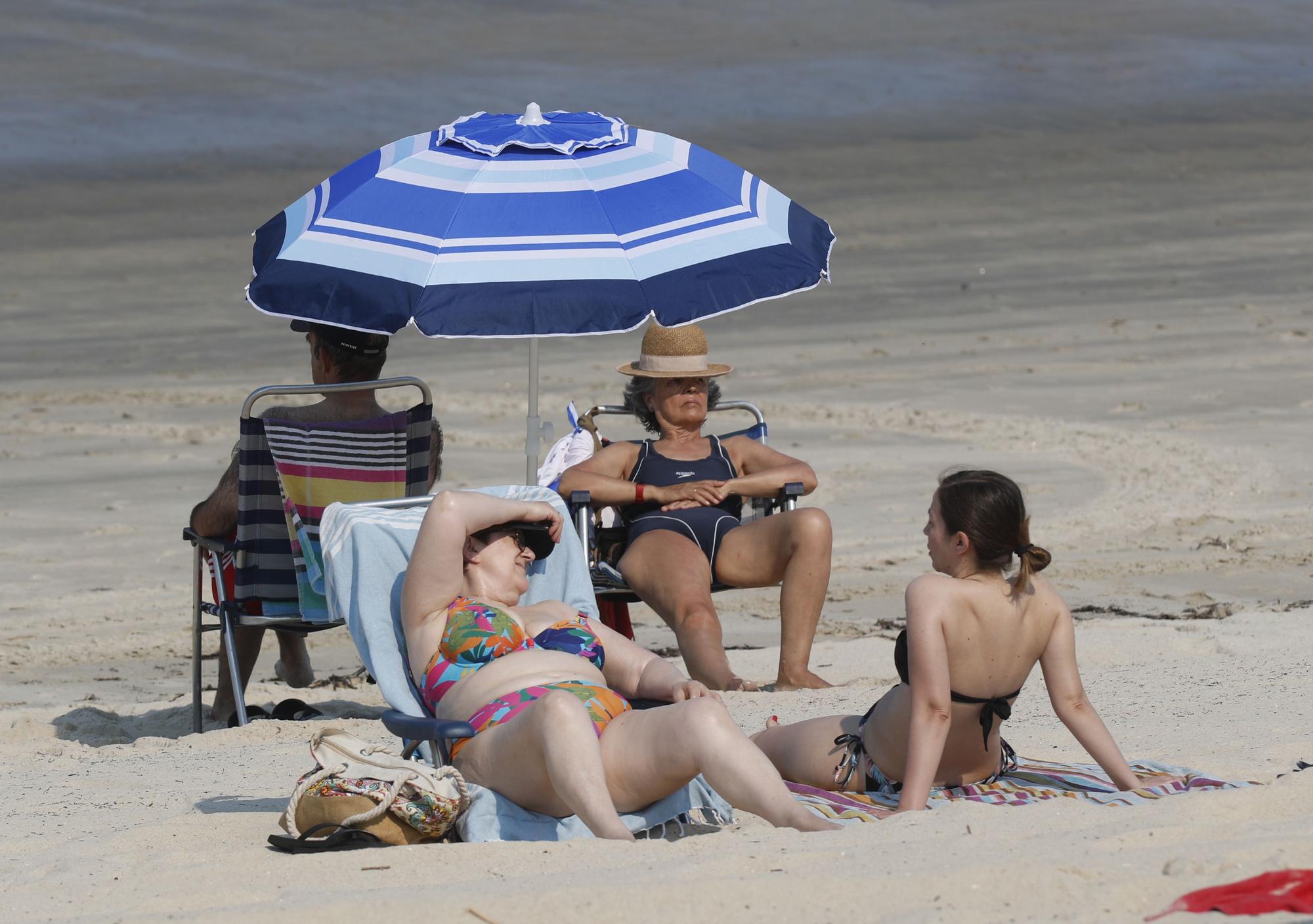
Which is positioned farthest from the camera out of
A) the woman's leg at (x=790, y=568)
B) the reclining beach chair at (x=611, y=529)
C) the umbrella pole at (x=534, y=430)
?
the reclining beach chair at (x=611, y=529)

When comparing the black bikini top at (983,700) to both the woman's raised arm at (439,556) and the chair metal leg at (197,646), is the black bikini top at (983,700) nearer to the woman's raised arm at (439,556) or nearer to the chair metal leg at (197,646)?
the woman's raised arm at (439,556)

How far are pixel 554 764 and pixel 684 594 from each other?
82.8 inches

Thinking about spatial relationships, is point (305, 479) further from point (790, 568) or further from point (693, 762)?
point (693, 762)

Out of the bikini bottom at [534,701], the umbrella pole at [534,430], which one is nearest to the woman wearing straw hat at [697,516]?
the umbrella pole at [534,430]

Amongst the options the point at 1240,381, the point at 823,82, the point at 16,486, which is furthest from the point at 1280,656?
the point at 823,82

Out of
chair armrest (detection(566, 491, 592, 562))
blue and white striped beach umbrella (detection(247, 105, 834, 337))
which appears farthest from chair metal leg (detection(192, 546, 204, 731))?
chair armrest (detection(566, 491, 592, 562))

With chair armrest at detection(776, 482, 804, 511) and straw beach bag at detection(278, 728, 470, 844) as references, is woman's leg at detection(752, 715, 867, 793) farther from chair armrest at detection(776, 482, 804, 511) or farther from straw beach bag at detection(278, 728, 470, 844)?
chair armrest at detection(776, 482, 804, 511)

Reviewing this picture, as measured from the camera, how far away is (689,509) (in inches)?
251

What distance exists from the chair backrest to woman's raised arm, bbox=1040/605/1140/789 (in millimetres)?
2235

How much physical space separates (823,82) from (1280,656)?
19.7 metres

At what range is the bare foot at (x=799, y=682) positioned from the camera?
229 inches

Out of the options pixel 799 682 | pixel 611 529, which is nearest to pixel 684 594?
pixel 799 682

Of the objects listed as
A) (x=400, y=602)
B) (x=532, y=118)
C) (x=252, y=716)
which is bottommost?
(x=252, y=716)

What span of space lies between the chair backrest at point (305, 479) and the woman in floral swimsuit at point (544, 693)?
821 mm
